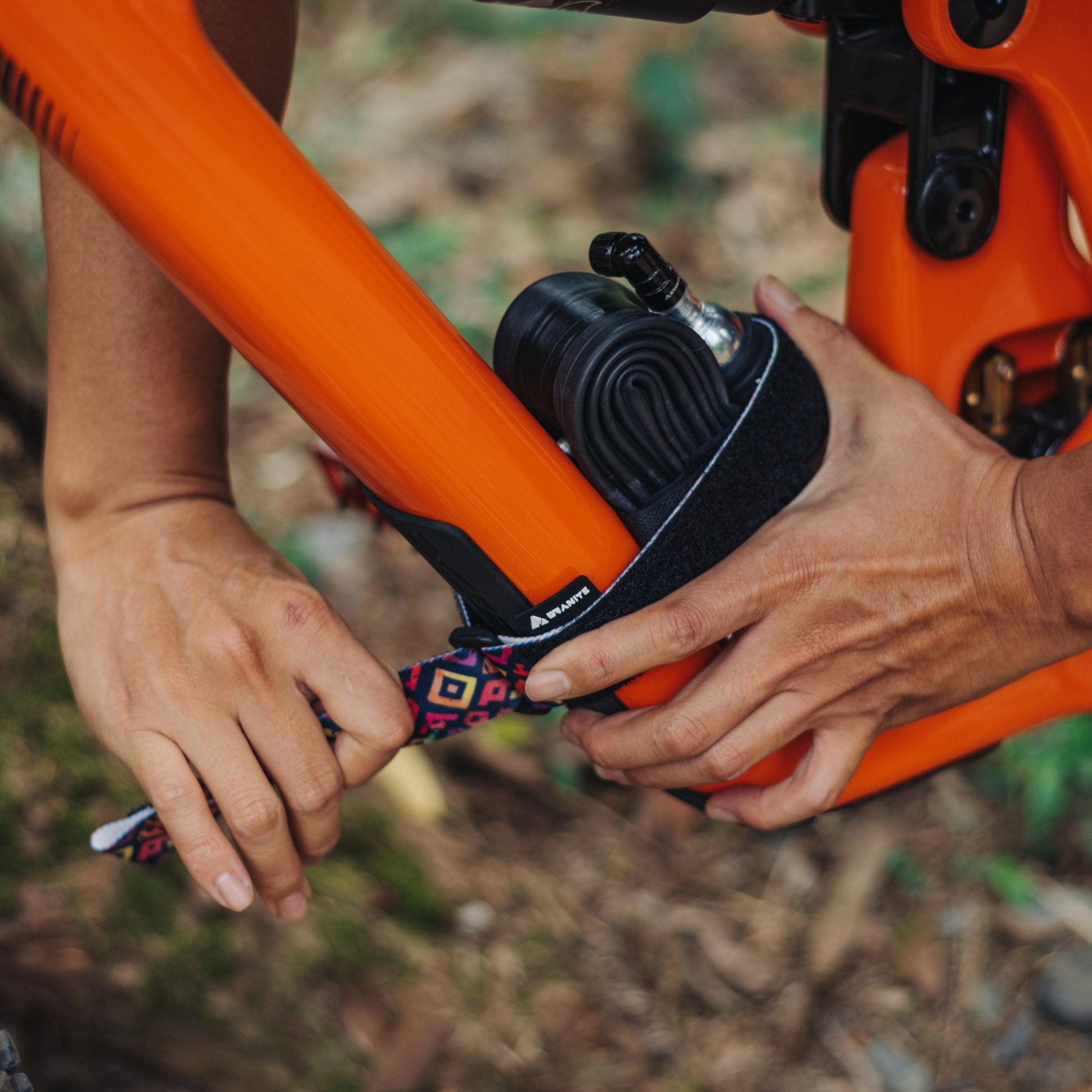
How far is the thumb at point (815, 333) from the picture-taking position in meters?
1.02

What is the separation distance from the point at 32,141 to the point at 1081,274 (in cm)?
259

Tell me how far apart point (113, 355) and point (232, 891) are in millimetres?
490

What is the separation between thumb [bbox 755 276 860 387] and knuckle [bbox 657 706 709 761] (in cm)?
34

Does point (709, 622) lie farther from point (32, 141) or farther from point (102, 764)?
point (32, 141)

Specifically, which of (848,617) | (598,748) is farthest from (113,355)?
(848,617)

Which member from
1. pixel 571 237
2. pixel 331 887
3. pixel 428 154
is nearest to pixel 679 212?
pixel 571 237

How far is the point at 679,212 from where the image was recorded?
291 cm

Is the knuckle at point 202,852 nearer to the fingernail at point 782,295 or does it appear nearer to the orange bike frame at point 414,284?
the orange bike frame at point 414,284

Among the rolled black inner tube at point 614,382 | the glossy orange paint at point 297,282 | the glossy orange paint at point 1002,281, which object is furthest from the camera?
the glossy orange paint at point 1002,281

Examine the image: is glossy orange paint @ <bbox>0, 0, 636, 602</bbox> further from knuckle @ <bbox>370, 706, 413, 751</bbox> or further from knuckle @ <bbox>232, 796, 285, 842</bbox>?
knuckle @ <bbox>232, 796, 285, 842</bbox>

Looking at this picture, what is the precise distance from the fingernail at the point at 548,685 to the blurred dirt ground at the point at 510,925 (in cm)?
64

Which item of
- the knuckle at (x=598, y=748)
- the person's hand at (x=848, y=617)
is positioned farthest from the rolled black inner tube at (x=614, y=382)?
the knuckle at (x=598, y=748)

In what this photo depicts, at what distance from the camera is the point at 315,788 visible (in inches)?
36.1

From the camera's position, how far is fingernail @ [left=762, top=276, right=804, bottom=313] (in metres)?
1.04
